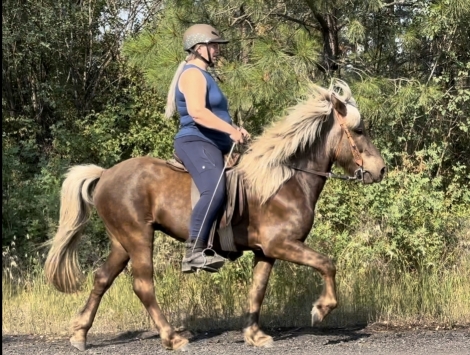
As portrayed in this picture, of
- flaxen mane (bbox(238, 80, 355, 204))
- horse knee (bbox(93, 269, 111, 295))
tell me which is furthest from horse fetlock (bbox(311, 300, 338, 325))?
horse knee (bbox(93, 269, 111, 295))

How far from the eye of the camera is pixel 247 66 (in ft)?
31.1

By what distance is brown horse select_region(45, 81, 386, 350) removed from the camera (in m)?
6.36

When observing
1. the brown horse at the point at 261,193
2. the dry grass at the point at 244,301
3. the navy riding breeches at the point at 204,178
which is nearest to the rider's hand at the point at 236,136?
the navy riding breeches at the point at 204,178

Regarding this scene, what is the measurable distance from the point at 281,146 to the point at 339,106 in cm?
61

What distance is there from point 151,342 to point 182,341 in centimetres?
47

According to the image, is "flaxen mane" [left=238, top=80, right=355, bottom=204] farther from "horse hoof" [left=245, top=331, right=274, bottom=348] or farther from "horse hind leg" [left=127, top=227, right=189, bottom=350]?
"horse hoof" [left=245, top=331, right=274, bottom=348]

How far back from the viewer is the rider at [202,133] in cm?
616

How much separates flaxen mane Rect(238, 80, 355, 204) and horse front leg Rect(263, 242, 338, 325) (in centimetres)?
43

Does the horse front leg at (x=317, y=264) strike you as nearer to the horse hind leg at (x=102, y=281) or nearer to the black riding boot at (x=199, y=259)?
the black riding boot at (x=199, y=259)

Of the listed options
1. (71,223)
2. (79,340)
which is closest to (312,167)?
(71,223)

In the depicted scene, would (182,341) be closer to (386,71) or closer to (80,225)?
(80,225)

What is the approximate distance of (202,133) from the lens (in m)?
6.43

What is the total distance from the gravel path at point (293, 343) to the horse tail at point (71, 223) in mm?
553

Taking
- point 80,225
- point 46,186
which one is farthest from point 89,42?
point 80,225
